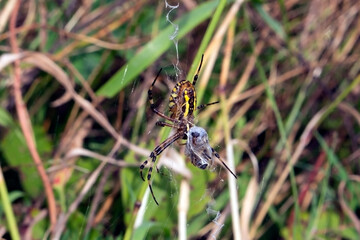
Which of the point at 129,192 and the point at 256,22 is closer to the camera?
the point at 129,192

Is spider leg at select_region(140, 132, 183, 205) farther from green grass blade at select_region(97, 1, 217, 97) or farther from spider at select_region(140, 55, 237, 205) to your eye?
green grass blade at select_region(97, 1, 217, 97)

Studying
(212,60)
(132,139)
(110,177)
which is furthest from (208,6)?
(110,177)

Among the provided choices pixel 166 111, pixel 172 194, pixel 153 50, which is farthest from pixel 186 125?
pixel 153 50

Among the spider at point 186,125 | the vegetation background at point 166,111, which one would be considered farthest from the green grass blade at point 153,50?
the spider at point 186,125

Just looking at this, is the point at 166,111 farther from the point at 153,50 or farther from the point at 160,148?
the point at 153,50

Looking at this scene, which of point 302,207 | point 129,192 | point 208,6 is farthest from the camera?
point 302,207

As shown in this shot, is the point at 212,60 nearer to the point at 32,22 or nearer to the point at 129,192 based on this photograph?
the point at 129,192

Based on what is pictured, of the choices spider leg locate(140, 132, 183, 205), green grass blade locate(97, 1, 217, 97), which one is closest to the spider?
spider leg locate(140, 132, 183, 205)
